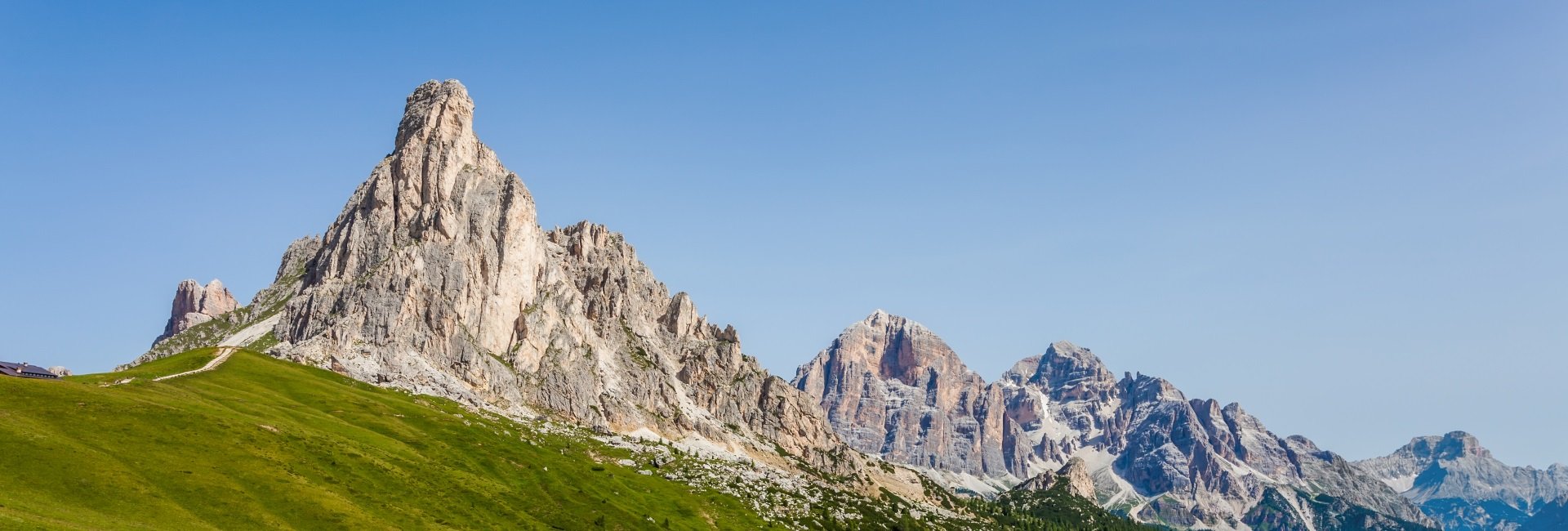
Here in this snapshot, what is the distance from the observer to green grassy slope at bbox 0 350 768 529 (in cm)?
10875

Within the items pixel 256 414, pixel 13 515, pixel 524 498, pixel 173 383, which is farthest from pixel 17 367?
pixel 13 515

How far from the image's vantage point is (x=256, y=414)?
527ft

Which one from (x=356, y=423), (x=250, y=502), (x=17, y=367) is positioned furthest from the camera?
(x=356, y=423)

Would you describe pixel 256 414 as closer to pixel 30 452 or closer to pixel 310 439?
pixel 310 439

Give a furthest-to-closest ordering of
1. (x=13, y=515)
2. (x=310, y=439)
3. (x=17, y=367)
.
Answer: (x=17, y=367), (x=310, y=439), (x=13, y=515)

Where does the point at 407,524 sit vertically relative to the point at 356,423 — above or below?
below

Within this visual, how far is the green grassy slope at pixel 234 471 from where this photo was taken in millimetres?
108750

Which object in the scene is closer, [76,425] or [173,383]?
[76,425]

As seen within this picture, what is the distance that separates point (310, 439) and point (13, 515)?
62.5 meters

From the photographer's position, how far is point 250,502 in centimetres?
12012

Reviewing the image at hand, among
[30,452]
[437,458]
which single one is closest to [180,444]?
[30,452]

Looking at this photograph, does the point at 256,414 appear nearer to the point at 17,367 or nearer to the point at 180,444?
the point at 180,444

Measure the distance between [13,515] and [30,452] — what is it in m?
25.1

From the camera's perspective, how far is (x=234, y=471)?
419ft
